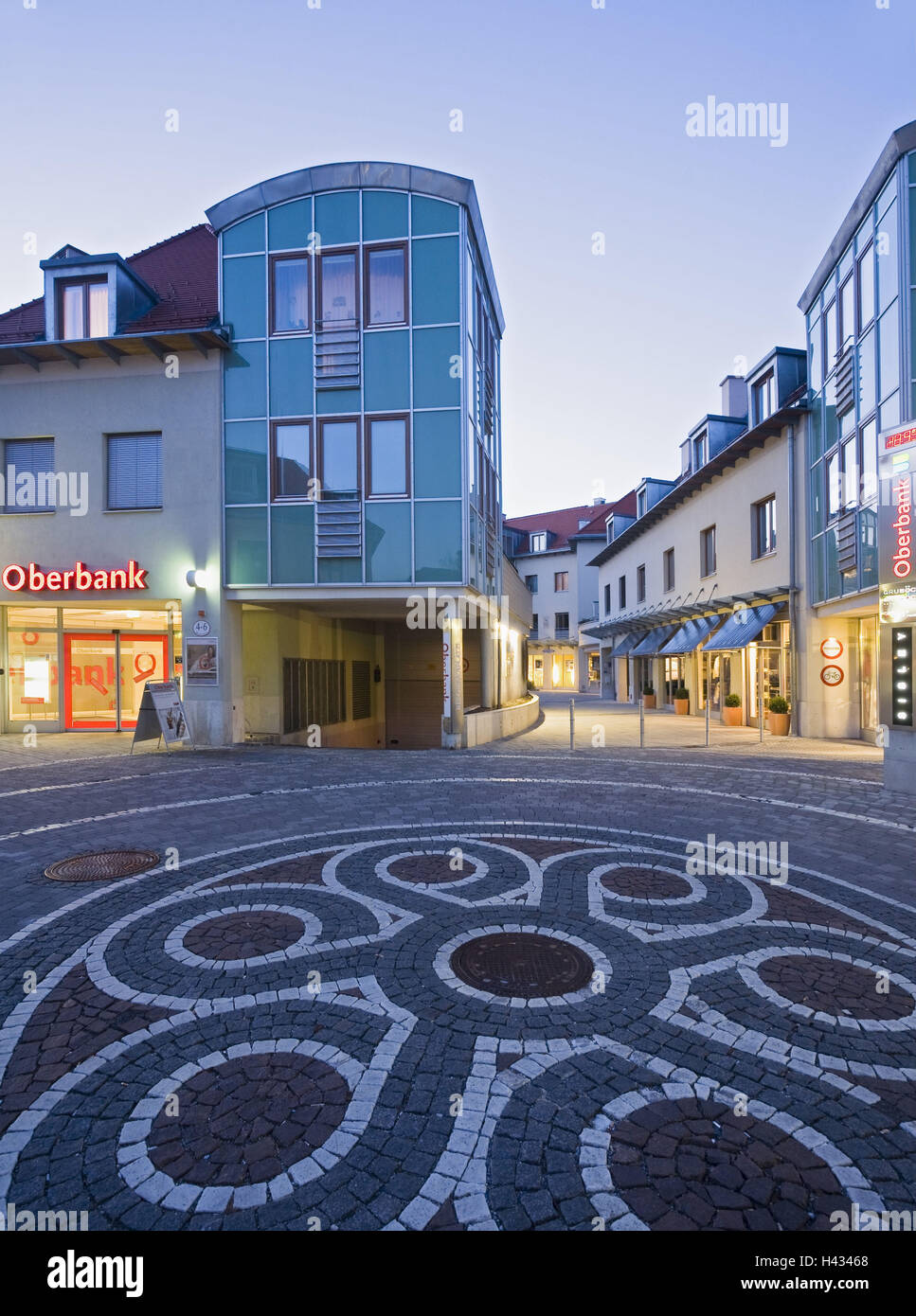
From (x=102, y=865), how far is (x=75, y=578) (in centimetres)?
1226

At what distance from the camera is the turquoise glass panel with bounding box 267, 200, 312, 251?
50.7ft

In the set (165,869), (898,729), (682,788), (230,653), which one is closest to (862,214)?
(898,729)

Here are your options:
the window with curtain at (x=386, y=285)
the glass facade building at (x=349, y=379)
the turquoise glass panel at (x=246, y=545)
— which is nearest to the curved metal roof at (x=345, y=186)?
the glass facade building at (x=349, y=379)

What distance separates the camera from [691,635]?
2536cm

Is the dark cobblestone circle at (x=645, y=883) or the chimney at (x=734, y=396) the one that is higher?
the chimney at (x=734, y=396)

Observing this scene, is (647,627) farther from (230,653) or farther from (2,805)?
(2,805)

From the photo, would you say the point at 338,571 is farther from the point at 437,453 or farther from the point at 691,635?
the point at 691,635

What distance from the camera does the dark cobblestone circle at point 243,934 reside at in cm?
432

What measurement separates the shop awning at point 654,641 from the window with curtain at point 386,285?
16903 millimetres

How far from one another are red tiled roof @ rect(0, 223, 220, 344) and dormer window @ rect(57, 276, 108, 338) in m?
0.70

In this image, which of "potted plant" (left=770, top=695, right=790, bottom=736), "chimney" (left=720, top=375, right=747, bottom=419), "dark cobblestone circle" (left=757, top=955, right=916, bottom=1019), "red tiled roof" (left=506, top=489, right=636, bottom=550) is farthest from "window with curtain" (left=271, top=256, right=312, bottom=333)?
"red tiled roof" (left=506, top=489, right=636, bottom=550)

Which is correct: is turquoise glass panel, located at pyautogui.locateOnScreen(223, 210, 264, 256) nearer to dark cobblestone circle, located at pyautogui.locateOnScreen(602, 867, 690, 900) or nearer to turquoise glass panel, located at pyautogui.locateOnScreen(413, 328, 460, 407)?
turquoise glass panel, located at pyautogui.locateOnScreen(413, 328, 460, 407)

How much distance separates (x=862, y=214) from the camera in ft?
48.3

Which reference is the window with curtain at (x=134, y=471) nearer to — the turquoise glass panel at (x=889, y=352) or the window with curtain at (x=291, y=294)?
the window with curtain at (x=291, y=294)
